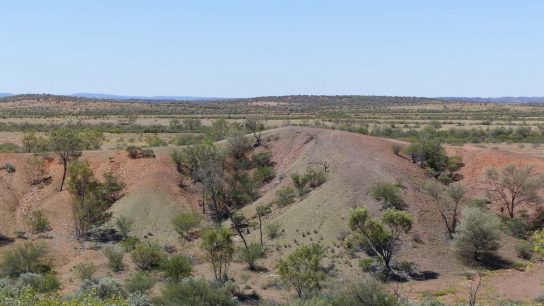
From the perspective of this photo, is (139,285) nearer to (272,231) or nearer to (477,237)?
(272,231)

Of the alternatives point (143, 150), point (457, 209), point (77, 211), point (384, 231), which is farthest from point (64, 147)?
point (457, 209)

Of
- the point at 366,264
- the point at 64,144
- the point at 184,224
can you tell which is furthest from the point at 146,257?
the point at 64,144

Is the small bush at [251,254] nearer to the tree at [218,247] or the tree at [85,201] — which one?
the tree at [218,247]

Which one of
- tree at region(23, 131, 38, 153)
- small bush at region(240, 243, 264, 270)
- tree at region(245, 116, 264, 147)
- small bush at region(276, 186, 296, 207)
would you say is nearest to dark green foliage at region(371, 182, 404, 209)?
small bush at region(276, 186, 296, 207)

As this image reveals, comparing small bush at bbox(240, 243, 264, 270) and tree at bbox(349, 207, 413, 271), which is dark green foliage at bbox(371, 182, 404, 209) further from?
small bush at bbox(240, 243, 264, 270)

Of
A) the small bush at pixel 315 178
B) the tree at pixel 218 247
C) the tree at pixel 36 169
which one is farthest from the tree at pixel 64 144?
the tree at pixel 218 247
